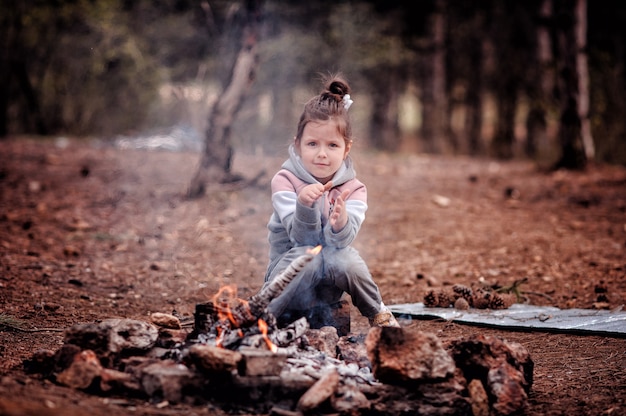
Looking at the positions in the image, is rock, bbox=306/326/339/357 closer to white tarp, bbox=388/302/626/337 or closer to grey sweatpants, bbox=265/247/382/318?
grey sweatpants, bbox=265/247/382/318

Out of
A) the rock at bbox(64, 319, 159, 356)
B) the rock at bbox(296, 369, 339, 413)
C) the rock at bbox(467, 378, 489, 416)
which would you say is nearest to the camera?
the rock at bbox(296, 369, 339, 413)

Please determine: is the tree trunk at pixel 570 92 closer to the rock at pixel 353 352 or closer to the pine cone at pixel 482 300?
the pine cone at pixel 482 300

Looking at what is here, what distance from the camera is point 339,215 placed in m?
3.63

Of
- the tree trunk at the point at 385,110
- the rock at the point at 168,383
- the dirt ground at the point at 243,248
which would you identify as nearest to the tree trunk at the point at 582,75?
the dirt ground at the point at 243,248

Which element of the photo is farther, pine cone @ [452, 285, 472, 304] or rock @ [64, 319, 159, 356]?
pine cone @ [452, 285, 472, 304]

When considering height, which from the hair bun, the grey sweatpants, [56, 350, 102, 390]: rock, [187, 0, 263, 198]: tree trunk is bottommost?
[56, 350, 102, 390]: rock

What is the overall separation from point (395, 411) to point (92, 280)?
365 cm

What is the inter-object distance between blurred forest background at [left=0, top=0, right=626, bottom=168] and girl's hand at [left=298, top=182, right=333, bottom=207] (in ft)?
17.8

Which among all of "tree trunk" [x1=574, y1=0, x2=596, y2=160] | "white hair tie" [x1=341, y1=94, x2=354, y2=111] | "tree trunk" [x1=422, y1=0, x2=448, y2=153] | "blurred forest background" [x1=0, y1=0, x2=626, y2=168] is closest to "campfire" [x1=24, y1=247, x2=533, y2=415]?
"white hair tie" [x1=341, y1=94, x2=354, y2=111]

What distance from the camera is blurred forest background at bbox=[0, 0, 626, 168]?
11984 millimetres

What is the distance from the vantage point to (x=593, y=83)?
15320 millimetres

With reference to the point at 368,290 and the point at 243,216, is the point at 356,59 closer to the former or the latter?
the point at 243,216

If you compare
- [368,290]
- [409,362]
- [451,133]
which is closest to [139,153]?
[368,290]

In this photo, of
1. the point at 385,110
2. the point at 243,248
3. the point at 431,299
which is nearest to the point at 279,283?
the point at 431,299
